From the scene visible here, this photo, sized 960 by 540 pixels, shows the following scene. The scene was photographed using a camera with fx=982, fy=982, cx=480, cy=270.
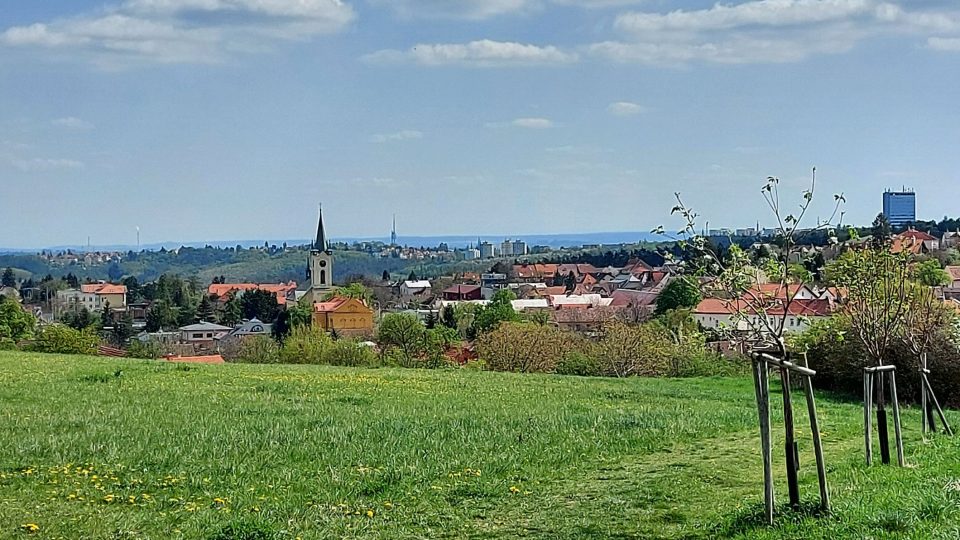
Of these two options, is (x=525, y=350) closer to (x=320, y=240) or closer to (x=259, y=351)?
(x=259, y=351)

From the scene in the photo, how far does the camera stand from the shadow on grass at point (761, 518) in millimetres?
9445

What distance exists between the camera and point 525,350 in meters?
59.3

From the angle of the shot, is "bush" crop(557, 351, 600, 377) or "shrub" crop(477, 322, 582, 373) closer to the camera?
"bush" crop(557, 351, 600, 377)

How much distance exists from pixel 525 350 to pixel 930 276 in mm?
31470

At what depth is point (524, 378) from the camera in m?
33.9

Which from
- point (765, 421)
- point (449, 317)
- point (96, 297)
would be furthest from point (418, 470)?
point (96, 297)

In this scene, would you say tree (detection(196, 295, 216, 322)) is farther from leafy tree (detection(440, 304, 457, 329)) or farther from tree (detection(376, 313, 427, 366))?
tree (detection(376, 313, 427, 366))

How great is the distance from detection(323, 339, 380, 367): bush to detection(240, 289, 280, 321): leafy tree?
83.6 metres

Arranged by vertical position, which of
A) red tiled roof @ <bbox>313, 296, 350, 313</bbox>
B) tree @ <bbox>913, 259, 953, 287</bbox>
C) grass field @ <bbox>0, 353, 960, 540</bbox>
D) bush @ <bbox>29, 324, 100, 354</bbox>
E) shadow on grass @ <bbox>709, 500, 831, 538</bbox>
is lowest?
red tiled roof @ <bbox>313, 296, 350, 313</bbox>

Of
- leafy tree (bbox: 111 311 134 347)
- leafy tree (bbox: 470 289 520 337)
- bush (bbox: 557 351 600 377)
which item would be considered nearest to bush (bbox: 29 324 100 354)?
bush (bbox: 557 351 600 377)

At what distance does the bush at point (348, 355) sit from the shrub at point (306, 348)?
0.39 meters

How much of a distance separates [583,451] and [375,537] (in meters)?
6.33

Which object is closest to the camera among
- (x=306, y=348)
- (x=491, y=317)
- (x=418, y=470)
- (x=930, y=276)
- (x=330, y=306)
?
(x=418, y=470)

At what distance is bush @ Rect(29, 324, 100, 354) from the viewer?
5406cm
